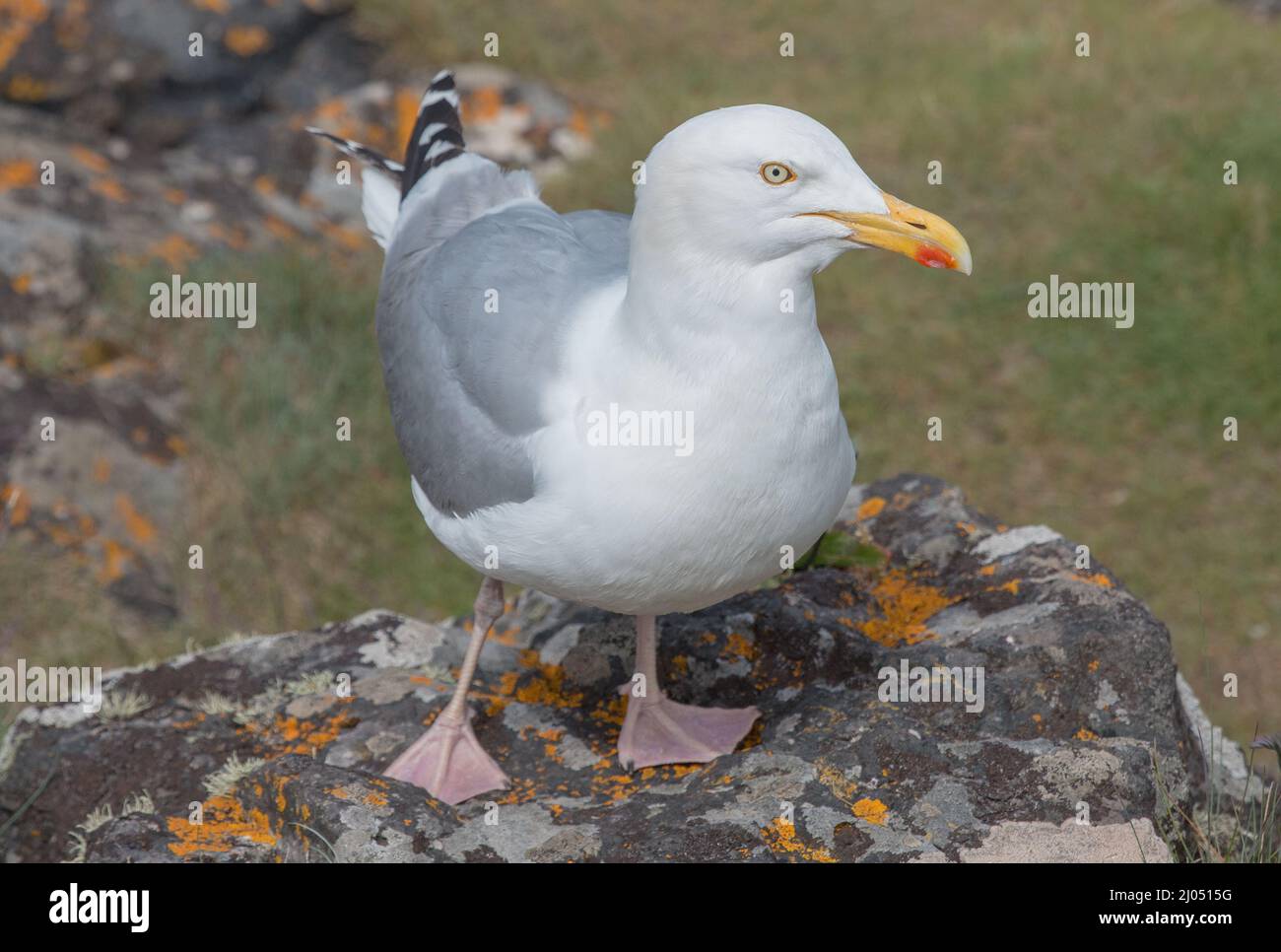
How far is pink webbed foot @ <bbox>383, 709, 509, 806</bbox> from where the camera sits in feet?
12.0

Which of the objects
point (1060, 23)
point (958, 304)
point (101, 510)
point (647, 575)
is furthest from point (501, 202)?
point (1060, 23)

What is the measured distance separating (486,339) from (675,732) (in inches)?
44.5

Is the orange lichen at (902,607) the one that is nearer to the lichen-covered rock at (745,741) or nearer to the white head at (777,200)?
the lichen-covered rock at (745,741)

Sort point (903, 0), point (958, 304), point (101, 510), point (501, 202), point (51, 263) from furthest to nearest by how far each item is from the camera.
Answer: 1. point (903, 0)
2. point (958, 304)
3. point (51, 263)
4. point (101, 510)
5. point (501, 202)

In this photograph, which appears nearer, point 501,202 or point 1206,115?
point 501,202

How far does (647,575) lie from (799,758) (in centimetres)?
59

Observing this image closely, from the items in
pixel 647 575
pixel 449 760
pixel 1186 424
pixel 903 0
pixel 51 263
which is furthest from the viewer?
pixel 903 0

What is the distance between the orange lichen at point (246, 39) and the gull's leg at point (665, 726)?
232 inches

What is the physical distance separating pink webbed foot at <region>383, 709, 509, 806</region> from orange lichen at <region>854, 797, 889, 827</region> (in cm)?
98

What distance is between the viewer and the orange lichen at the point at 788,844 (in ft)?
10.2

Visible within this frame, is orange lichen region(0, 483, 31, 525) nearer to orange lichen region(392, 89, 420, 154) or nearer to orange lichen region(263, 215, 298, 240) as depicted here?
orange lichen region(263, 215, 298, 240)

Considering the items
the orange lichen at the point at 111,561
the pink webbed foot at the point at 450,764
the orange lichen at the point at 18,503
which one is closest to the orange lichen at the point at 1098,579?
the pink webbed foot at the point at 450,764

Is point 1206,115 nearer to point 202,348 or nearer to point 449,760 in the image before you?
point 202,348

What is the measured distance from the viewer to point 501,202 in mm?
4391
